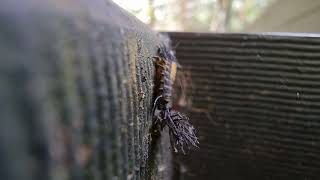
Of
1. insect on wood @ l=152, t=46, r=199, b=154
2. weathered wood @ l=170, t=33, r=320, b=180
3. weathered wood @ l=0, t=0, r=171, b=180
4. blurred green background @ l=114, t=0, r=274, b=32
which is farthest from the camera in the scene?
blurred green background @ l=114, t=0, r=274, b=32

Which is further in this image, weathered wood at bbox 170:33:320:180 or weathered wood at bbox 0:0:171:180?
weathered wood at bbox 170:33:320:180

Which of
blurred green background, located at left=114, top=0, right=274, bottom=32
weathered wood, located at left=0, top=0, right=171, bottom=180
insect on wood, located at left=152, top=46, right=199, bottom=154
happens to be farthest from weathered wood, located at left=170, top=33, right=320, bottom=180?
blurred green background, located at left=114, top=0, right=274, bottom=32

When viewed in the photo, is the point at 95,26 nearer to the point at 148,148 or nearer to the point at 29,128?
the point at 29,128

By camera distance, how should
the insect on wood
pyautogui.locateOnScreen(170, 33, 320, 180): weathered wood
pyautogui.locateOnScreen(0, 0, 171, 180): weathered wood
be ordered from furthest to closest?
pyautogui.locateOnScreen(170, 33, 320, 180): weathered wood, the insect on wood, pyautogui.locateOnScreen(0, 0, 171, 180): weathered wood

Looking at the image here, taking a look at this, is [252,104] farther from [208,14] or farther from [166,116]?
[208,14]

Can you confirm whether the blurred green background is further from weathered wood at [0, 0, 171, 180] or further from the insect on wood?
weathered wood at [0, 0, 171, 180]

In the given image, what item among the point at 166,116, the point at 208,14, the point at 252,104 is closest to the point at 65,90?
the point at 166,116
